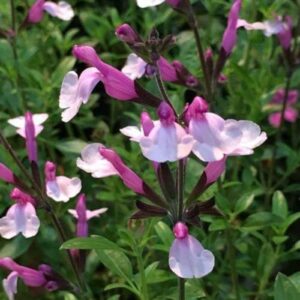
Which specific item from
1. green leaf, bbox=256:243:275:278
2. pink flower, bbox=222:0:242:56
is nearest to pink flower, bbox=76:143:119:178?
pink flower, bbox=222:0:242:56

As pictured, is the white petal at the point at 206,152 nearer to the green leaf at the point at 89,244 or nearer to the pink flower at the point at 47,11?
the green leaf at the point at 89,244

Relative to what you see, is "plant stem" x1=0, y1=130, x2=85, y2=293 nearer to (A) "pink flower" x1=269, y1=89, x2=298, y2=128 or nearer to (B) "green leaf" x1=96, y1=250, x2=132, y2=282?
(B) "green leaf" x1=96, y1=250, x2=132, y2=282

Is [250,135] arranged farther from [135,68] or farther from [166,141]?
[135,68]

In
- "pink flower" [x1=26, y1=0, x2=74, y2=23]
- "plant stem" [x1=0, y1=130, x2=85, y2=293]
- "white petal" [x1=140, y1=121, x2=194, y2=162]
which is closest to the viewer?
"white petal" [x1=140, y1=121, x2=194, y2=162]

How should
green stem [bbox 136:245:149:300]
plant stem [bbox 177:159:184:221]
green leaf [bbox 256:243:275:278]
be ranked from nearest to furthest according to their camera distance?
1. plant stem [bbox 177:159:184:221]
2. green stem [bbox 136:245:149:300]
3. green leaf [bbox 256:243:275:278]

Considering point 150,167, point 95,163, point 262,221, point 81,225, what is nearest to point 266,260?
point 262,221

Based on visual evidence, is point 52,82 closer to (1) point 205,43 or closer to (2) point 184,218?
(1) point 205,43
